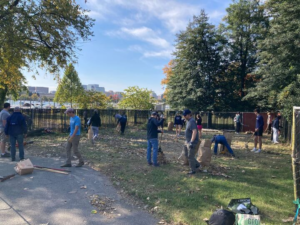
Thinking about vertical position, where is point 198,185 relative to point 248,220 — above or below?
Answer: below

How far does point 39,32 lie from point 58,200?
418 inches

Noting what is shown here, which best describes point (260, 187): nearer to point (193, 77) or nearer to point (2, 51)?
point (2, 51)

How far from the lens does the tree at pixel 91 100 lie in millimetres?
27141

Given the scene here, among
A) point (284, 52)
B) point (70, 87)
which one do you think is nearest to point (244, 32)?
point (284, 52)

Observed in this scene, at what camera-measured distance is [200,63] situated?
27.1 m

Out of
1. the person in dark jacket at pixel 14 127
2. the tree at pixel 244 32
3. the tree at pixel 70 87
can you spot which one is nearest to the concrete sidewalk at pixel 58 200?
the person in dark jacket at pixel 14 127

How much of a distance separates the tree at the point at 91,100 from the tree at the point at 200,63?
949 cm

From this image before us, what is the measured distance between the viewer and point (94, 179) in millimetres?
6516

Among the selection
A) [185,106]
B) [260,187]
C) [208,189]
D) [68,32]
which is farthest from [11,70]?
[185,106]

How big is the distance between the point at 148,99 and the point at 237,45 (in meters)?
12.8

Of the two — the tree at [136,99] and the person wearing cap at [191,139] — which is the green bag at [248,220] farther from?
the tree at [136,99]

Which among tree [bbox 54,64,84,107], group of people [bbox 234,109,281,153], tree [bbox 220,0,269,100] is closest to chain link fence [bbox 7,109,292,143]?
group of people [bbox 234,109,281,153]

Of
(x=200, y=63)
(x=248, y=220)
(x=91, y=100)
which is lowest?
(x=248, y=220)

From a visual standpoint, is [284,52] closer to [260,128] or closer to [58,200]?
[260,128]
